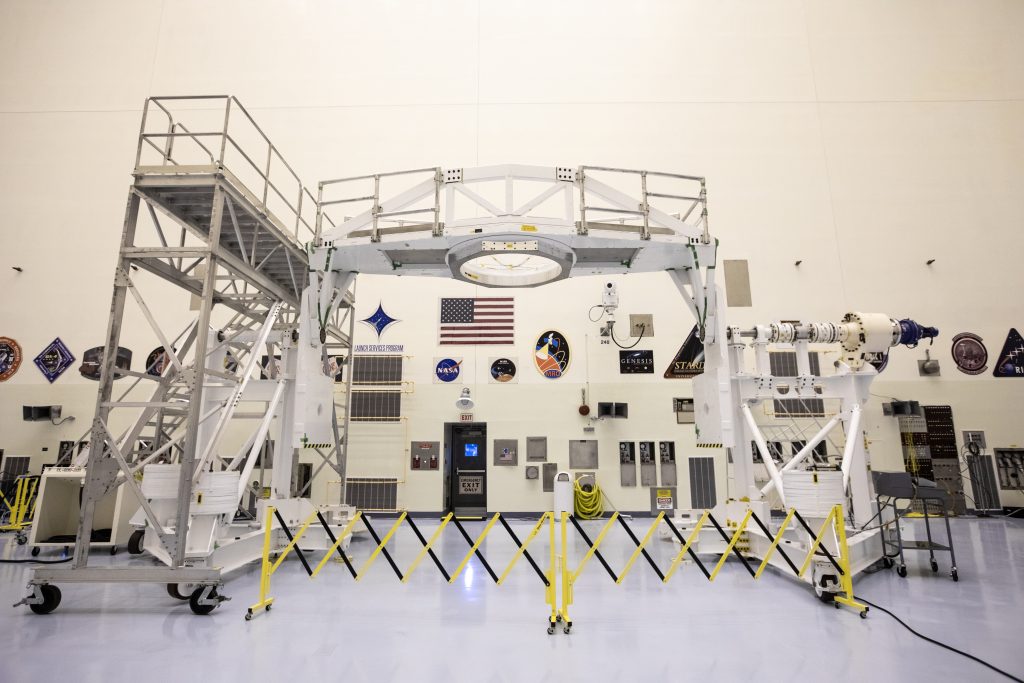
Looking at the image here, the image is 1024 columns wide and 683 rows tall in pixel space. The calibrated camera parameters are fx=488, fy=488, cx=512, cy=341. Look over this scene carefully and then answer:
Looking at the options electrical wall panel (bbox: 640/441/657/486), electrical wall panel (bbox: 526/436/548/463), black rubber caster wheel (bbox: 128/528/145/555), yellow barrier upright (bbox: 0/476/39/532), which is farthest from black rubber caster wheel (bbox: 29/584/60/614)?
electrical wall panel (bbox: 640/441/657/486)

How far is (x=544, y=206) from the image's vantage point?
702 inches

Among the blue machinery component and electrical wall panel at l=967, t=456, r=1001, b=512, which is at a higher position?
the blue machinery component

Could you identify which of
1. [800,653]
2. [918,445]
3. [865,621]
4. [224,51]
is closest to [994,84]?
[918,445]

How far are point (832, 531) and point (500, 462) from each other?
9.56 metres

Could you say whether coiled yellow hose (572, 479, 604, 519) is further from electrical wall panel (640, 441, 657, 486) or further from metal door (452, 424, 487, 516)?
metal door (452, 424, 487, 516)

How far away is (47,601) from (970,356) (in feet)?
78.4

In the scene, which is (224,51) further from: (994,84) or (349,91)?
(994,84)

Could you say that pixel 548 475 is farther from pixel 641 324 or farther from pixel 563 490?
pixel 641 324

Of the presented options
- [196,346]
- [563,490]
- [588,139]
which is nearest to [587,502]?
[563,490]

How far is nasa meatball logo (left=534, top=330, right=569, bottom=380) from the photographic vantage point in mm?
16156

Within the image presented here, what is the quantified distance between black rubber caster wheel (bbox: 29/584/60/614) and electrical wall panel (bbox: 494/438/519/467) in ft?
34.8

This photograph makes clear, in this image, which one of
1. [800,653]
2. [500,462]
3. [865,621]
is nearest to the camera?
[800,653]

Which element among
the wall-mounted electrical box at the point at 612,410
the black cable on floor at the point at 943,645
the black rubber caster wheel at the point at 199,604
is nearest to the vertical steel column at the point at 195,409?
the black rubber caster wheel at the point at 199,604

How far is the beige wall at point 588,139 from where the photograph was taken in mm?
16094
